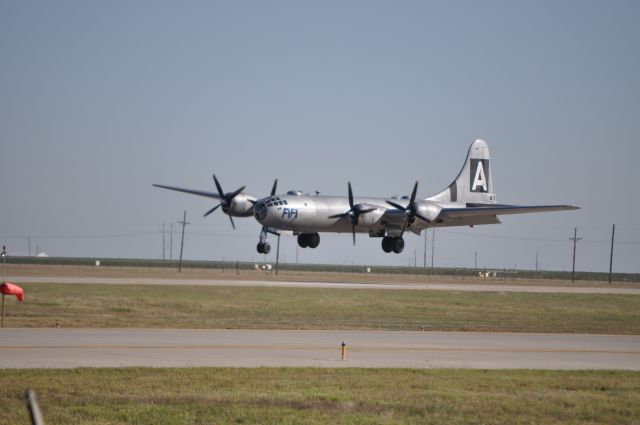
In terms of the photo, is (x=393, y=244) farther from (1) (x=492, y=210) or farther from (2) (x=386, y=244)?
(1) (x=492, y=210)

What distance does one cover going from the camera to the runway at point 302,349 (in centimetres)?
2722

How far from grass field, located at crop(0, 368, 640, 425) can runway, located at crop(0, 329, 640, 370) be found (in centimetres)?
197

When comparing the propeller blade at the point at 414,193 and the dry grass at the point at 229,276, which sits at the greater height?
the propeller blade at the point at 414,193

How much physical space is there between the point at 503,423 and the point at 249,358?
36.0ft

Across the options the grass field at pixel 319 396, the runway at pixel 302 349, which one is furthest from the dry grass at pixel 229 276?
the grass field at pixel 319 396

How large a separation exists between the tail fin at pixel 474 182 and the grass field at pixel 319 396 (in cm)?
5387

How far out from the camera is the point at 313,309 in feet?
181

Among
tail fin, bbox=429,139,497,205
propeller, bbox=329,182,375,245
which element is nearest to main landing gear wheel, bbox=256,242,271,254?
propeller, bbox=329,182,375,245

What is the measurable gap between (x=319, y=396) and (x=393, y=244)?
5243 cm

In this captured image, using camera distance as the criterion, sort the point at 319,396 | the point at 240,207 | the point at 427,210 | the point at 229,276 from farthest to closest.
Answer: the point at 229,276 → the point at 427,210 → the point at 240,207 → the point at 319,396

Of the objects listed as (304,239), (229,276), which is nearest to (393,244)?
(304,239)

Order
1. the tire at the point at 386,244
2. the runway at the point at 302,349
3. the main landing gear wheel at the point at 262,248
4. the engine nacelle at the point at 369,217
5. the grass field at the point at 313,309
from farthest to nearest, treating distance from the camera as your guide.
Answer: the tire at the point at 386,244 → the engine nacelle at the point at 369,217 → the main landing gear wheel at the point at 262,248 → the grass field at the point at 313,309 → the runway at the point at 302,349

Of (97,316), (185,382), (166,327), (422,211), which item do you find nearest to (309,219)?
(422,211)

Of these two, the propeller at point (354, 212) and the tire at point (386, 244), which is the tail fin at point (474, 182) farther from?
the propeller at point (354, 212)
